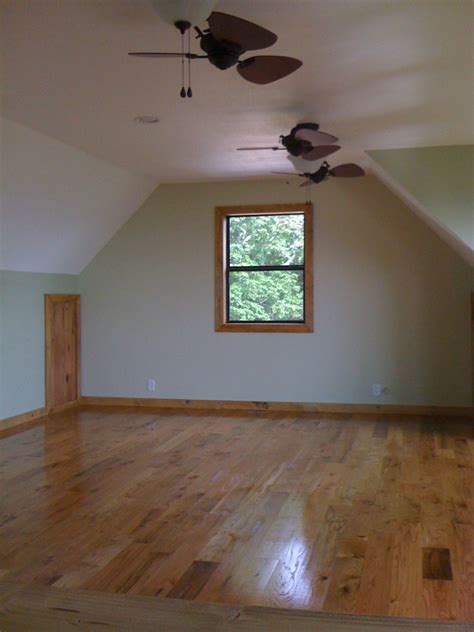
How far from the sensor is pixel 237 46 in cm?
280

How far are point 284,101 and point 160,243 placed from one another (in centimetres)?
366

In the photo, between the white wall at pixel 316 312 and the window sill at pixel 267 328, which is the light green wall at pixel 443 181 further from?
the window sill at pixel 267 328

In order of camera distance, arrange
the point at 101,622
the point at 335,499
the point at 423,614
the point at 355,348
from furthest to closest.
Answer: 1. the point at 355,348
2. the point at 335,499
3. the point at 423,614
4. the point at 101,622

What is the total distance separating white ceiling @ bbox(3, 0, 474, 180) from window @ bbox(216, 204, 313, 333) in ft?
5.20

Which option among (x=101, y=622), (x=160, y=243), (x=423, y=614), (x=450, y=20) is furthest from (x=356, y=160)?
(x=101, y=622)

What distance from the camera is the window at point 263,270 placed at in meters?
7.51

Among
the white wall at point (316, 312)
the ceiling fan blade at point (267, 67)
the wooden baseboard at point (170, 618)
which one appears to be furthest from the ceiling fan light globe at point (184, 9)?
the white wall at point (316, 312)

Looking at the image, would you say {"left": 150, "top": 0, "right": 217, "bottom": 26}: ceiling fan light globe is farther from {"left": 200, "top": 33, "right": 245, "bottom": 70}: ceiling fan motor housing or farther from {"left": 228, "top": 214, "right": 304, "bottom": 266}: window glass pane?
{"left": 228, "top": 214, "right": 304, "bottom": 266}: window glass pane

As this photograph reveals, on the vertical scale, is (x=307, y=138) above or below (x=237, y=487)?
above

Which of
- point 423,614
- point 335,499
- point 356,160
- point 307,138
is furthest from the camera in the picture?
point 356,160

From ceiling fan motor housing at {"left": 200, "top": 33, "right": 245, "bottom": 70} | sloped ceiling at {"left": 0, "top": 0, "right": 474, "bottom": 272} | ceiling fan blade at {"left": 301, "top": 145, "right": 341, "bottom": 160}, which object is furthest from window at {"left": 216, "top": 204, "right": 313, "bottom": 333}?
ceiling fan motor housing at {"left": 200, "top": 33, "right": 245, "bottom": 70}

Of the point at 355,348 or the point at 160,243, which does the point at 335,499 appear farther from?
the point at 160,243

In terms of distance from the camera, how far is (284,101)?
175 inches

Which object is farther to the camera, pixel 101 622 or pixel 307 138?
pixel 307 138
